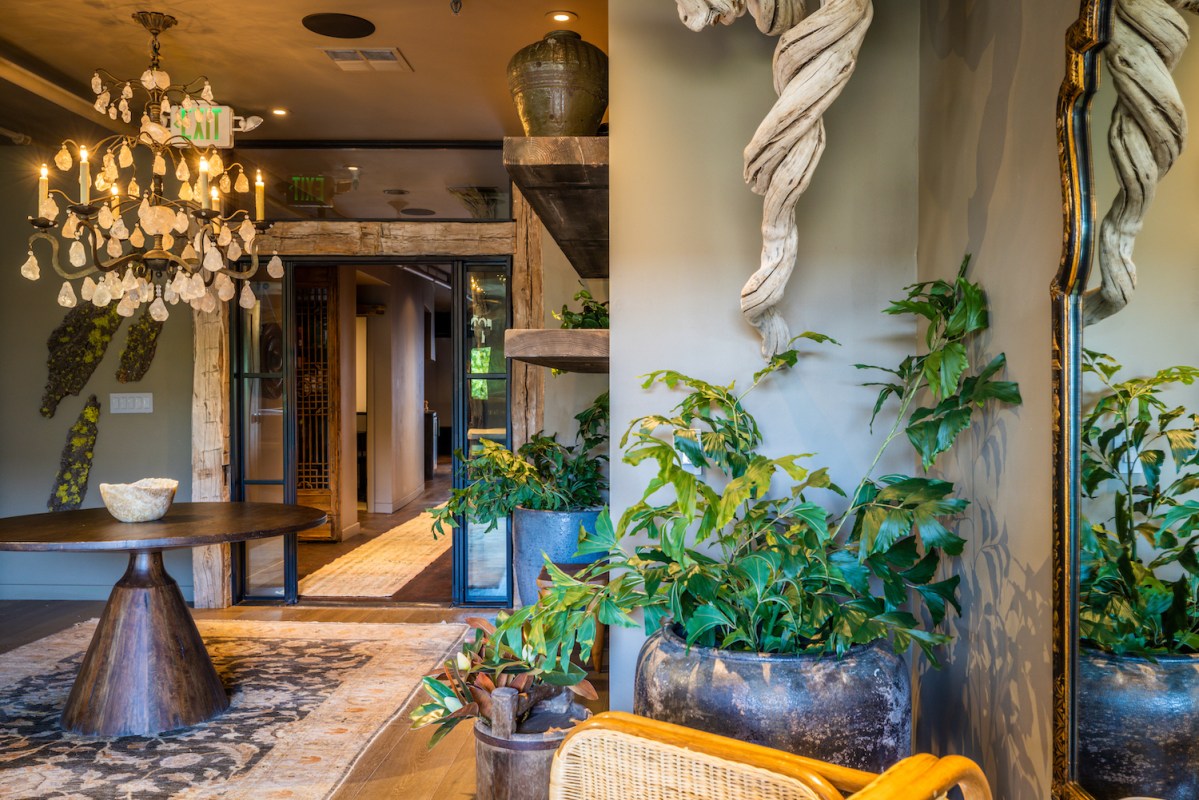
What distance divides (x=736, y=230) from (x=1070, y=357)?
0.81m

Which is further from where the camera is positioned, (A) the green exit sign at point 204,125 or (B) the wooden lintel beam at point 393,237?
(B) the wooden lintel beam at point 393,237

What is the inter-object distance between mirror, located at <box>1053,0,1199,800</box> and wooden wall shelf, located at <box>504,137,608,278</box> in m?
0.95

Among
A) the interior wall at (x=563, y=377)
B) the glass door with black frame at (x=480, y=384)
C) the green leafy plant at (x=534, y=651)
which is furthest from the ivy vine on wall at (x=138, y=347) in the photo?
the green leafy plant at (x=534, y=651)

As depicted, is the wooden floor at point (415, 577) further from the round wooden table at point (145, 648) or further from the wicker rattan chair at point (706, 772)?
the wicker rattan chair at point (706, 772)

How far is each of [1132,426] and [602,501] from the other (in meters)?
2.44

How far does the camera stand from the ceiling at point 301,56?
3230 mm

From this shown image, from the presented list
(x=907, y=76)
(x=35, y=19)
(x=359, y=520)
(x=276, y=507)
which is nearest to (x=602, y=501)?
(x=276, y=507)

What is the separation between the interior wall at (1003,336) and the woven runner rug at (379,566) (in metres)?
3.34

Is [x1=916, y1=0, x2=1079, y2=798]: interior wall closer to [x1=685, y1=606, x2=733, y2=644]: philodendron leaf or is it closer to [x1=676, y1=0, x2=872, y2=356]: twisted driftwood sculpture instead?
[x1=676, y1=0, x2=872, y2=356]: twisted driftwood sculpture

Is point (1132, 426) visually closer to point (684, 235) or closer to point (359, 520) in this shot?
point (684, 235)

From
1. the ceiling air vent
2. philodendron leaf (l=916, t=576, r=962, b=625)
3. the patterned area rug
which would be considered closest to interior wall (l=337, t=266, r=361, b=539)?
the patterned area rug

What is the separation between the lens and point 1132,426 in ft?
3.17

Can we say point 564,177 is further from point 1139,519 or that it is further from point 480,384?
point 480,384

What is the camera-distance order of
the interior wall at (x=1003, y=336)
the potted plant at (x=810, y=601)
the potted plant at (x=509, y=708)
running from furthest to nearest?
1. the potted plant at (x=509, y=708)
2. the potted plant at (x=810, y=601)
3. the interior wall at (x=1003, y=336)
